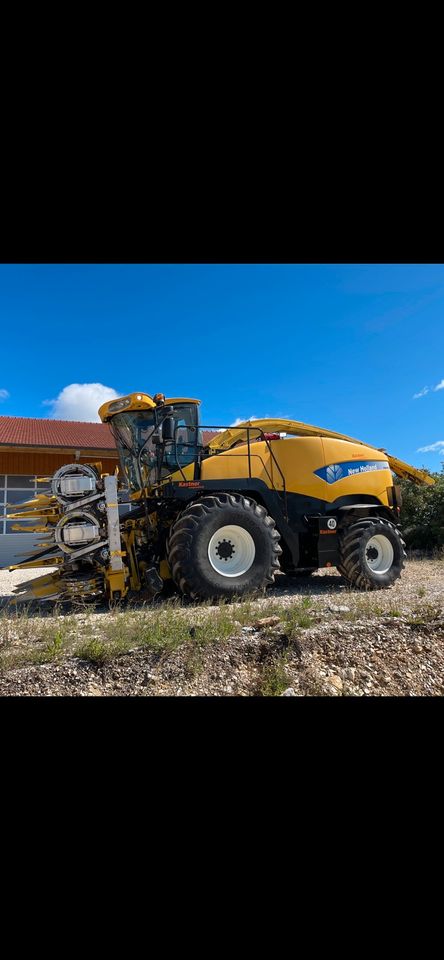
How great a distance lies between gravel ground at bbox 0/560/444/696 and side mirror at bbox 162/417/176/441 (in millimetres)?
2308

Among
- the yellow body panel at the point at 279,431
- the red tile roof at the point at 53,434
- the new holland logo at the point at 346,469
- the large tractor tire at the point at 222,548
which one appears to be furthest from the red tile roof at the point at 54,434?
the large tractor tire at the point at 222,548

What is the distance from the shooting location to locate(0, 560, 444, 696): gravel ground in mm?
3459

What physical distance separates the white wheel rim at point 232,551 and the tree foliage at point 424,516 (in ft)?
27.7

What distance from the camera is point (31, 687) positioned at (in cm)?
331

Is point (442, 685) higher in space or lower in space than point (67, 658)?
lower

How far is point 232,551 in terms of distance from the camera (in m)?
6.13

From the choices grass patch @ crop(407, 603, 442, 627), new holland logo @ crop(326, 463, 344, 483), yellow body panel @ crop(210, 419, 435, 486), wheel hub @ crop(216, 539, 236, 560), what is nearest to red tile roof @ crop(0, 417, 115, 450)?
yellow body panel @ crop(210, 419, 435, 486)

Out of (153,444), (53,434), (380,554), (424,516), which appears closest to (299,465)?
(380,554)

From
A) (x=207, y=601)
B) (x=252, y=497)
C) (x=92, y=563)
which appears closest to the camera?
(x=207, y=601)
